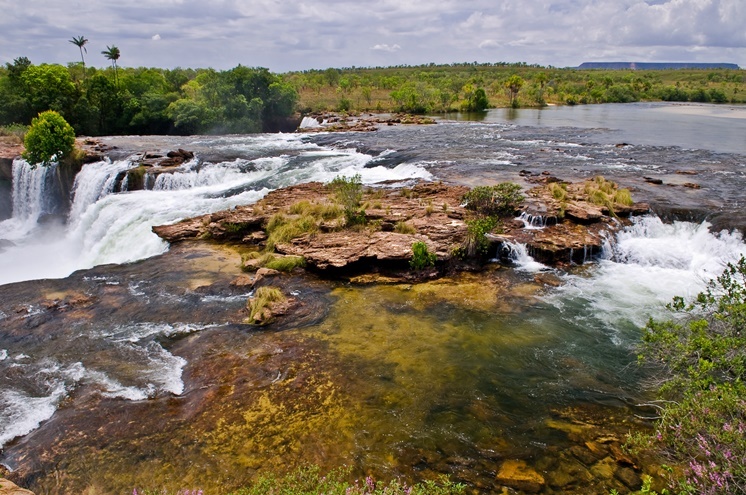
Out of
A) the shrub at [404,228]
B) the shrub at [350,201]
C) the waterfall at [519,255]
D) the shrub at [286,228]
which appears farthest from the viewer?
the shrub at [350,201]

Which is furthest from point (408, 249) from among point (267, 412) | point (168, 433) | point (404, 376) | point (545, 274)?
point (168, 433)

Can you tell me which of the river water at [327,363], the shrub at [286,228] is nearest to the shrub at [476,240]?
the river water at [327,363]

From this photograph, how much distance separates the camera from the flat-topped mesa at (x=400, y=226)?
49.9 feet

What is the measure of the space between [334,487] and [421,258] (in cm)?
942

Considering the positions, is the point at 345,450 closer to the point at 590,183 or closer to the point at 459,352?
the point at 459,352

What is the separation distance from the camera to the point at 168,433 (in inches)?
327

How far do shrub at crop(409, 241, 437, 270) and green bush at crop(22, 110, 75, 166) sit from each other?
25940mm

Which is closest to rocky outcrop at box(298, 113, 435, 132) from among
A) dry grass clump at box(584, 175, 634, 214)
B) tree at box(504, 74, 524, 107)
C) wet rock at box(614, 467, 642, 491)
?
tree at box(504, 74, 524, 107)

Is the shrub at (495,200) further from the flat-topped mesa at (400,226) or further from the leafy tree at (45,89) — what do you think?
the leafy tree at (45,89)

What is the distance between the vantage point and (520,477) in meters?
7.23

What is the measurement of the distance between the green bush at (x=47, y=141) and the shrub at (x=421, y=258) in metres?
25.9

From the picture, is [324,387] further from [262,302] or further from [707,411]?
[707,411]

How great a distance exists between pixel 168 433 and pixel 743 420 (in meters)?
8.46

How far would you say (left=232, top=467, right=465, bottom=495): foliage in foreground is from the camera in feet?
18.2
